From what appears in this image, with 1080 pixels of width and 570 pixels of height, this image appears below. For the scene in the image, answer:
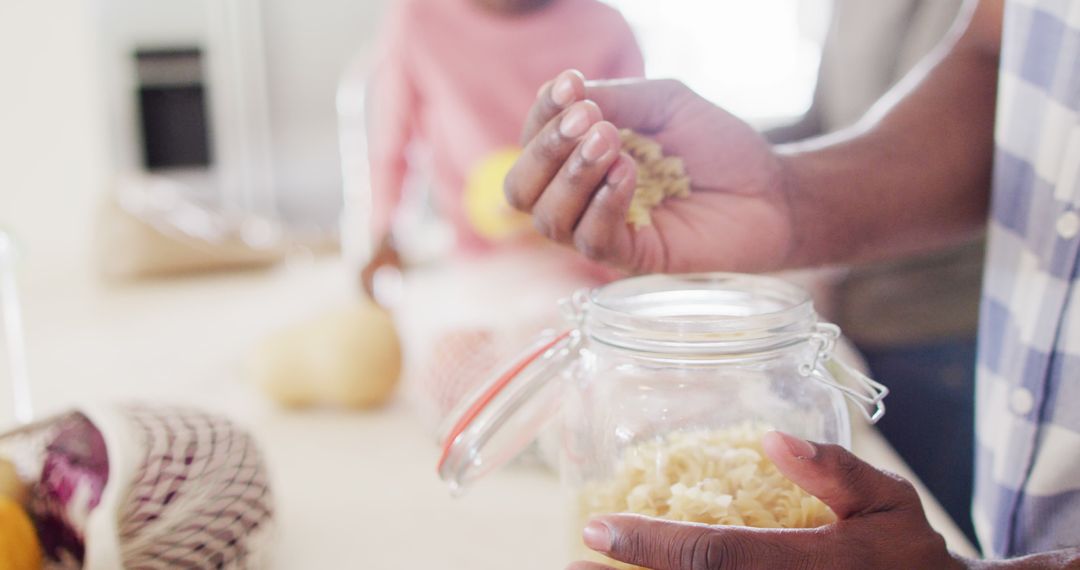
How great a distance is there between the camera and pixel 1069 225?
0.45 m

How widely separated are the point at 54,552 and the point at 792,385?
355 millimetres

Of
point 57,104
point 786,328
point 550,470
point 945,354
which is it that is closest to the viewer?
point 786,328

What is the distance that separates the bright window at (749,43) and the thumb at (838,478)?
1.53m

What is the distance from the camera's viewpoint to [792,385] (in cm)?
39

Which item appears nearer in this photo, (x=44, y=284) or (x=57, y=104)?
(x=44, y=284)

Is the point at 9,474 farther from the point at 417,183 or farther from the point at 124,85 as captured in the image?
the point at 124,85

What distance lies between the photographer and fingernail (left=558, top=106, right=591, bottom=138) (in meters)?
0.34

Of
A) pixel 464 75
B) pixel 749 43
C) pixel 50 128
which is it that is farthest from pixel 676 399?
pixel 749 43

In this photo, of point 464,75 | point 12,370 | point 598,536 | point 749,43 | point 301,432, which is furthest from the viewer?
point 749,43

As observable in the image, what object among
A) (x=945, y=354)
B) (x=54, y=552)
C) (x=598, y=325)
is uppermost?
(x=598, y=325)

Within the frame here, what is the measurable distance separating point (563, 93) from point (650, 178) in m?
0.07

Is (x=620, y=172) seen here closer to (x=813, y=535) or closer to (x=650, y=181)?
(x=650, y=181)

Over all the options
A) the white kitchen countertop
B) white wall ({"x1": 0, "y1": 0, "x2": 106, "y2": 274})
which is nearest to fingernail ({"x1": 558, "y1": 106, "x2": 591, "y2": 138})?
the white kitchen countertop

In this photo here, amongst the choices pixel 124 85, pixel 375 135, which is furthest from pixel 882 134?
pixel 124 85
